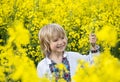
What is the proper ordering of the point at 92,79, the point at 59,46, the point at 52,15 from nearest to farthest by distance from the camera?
the point at 92,79 < the point at 59,46 < the point at 52,15

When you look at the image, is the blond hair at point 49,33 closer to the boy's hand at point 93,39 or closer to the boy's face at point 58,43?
the boy's face at point 58,43

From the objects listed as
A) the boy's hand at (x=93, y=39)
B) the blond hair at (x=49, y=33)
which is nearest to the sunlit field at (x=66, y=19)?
the boy's hand at (x=93, y=39)

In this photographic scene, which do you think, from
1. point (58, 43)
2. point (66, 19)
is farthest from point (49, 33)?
point (66, 19)

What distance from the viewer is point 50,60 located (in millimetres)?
2854

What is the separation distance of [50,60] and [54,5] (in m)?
3.59

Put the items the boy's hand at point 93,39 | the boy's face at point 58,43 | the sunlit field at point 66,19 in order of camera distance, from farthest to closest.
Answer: the sunlit field at point 66,19 → the boy's hand at point 93,39 → the boy's face at point 58,43

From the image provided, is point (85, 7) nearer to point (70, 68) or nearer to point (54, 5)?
point (54, 5)

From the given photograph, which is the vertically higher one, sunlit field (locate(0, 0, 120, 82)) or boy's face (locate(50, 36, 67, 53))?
boy's face (locate(50, 36, 67, 53))

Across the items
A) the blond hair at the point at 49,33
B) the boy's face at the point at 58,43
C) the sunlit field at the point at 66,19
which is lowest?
the sunlit field at the point at 66,19

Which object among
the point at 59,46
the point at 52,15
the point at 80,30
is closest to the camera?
the point at 59,46

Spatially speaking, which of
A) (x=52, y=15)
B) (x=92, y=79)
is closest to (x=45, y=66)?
(x=92, y=79)

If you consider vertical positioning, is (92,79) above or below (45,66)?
above

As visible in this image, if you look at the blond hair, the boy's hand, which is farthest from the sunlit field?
the blond hair

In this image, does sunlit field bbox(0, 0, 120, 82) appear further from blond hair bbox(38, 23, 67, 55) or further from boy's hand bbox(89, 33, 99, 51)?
blond hair bbox(38, 23, 67, 55)
